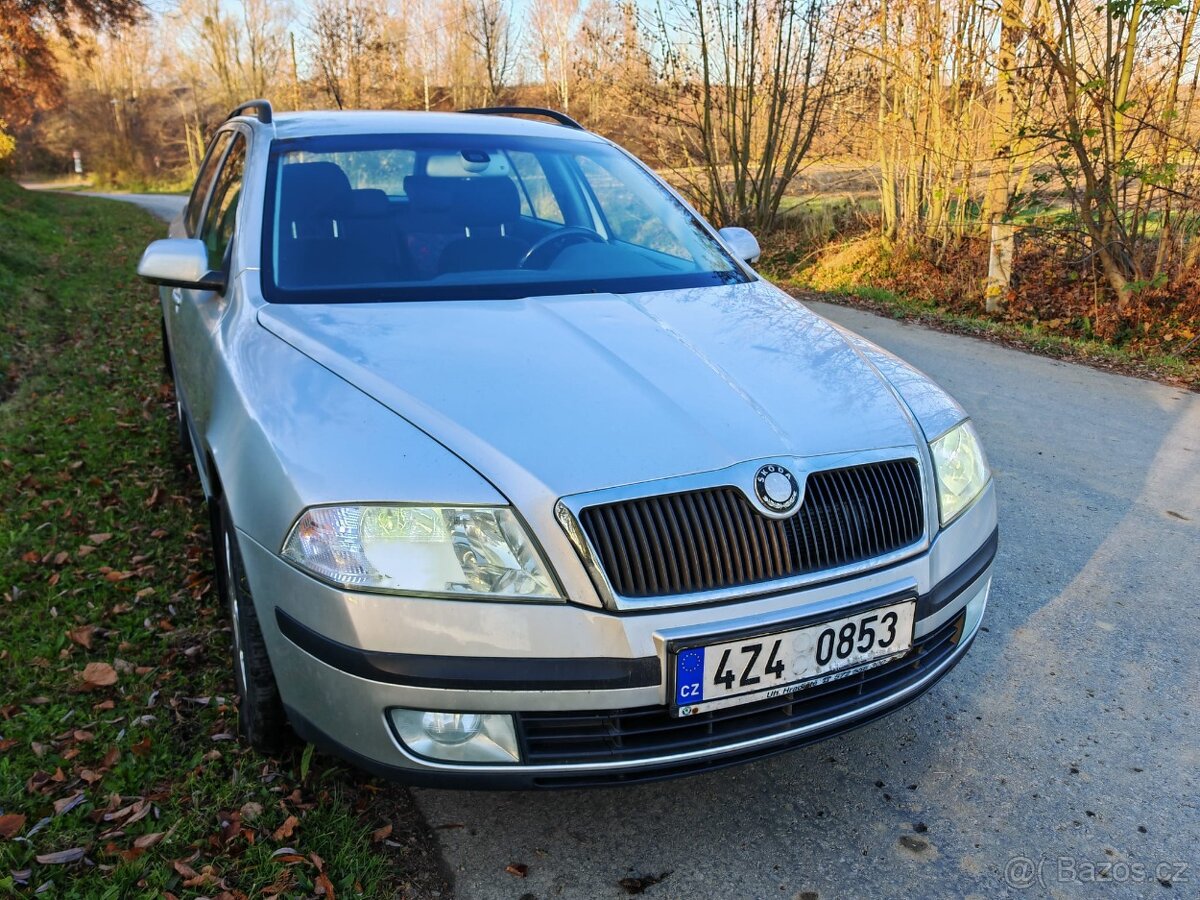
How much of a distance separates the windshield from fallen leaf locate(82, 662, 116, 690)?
1.32 metres

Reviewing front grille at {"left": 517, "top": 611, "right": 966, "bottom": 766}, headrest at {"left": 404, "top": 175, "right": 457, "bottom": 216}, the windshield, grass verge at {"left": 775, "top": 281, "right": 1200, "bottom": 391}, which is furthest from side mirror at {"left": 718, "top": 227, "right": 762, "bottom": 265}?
grass verge at {"left": 775, "top": 281, "right": 1200, "bottom": 391}

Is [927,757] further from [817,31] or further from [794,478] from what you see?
[817,31]

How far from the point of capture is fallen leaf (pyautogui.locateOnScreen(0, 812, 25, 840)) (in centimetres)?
221

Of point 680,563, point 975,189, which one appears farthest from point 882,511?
point 975,189

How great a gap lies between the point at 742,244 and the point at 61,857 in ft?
9.87

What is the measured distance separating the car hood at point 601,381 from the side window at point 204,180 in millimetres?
2119

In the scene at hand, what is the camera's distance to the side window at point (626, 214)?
11.4ft

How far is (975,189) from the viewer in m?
9.80

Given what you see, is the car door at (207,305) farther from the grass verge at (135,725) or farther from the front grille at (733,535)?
the front grille at (733,535)

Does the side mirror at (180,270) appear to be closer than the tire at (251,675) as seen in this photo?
No

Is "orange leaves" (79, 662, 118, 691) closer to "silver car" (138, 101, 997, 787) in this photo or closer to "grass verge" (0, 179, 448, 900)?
"grass verge" (0, 179, 448, 900)

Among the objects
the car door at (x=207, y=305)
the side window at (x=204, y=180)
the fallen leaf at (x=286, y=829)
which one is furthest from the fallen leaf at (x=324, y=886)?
the side window at (x=204, y=180)

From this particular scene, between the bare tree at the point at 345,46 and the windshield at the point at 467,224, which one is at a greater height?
the bare tree at the point at 345,46

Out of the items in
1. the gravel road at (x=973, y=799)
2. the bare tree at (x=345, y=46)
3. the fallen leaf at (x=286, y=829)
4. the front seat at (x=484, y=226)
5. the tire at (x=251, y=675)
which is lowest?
the gravel road at (x=973, y=799)
